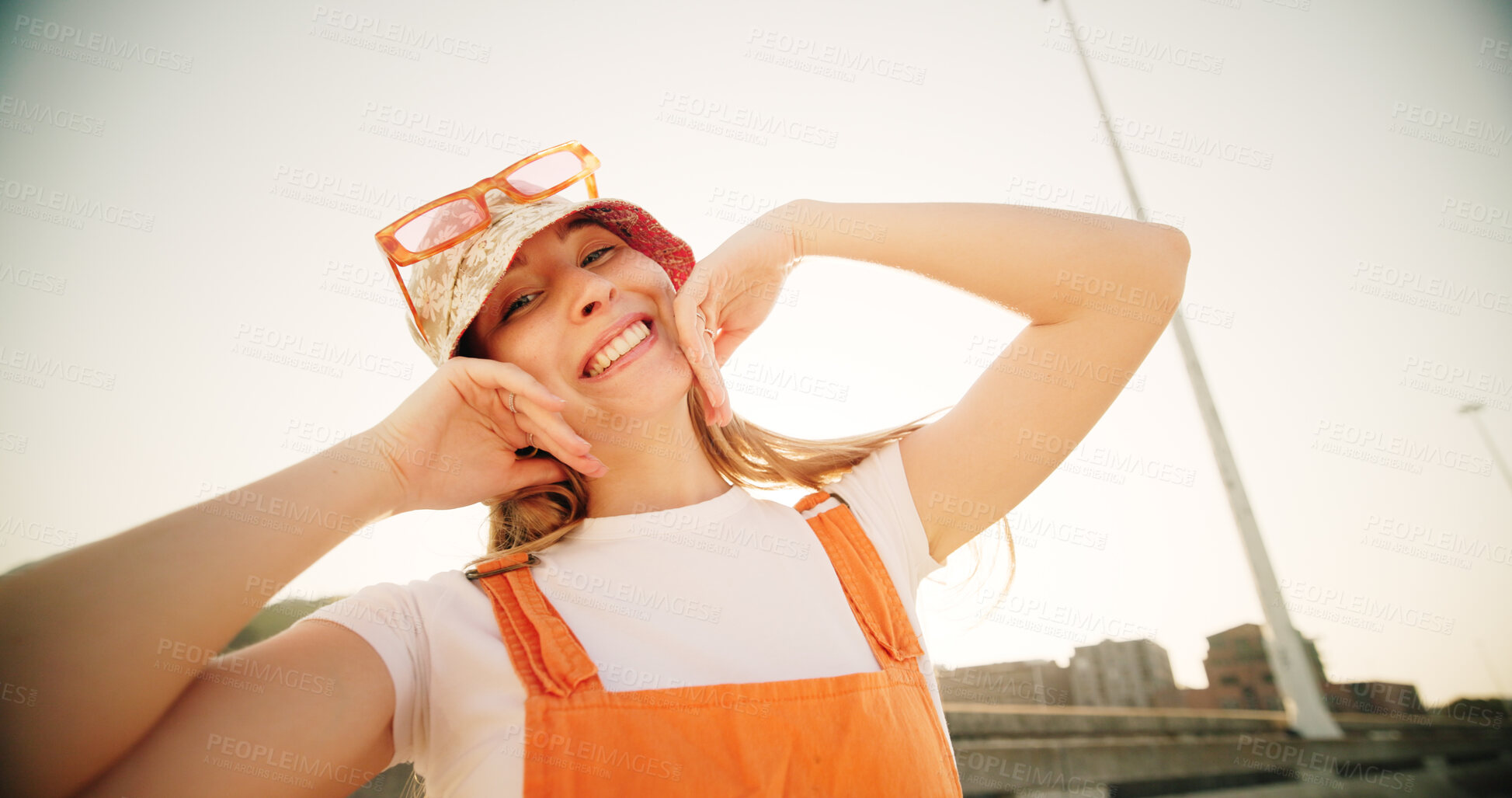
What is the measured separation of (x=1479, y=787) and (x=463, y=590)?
54.7ft

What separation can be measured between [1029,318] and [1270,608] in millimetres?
8318

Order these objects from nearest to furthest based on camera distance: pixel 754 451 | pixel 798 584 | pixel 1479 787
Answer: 1. pixel 798 584
2. pixel 754 451
3. pixel 1479 787

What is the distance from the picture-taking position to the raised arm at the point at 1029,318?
1.77 metres

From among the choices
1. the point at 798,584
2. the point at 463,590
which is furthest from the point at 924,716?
the point at 463,590

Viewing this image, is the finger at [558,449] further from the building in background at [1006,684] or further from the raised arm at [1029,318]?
the building in background at [1006,684]

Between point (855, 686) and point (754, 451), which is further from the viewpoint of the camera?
point (754, 451)

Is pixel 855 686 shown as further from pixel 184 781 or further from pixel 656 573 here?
pixel 184 781

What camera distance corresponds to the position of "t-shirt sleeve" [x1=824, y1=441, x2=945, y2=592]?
178 cm

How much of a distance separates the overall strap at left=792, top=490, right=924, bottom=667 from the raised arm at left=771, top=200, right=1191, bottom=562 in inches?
9.1

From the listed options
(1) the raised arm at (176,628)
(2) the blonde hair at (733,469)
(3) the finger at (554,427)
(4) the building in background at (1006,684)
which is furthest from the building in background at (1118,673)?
(1) the raised arm at (176,628)

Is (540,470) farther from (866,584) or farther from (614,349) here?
(866,584)

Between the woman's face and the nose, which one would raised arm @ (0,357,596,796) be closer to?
the woman's face

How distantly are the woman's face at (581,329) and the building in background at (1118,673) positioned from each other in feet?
77.2

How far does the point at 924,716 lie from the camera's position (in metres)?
1.49
